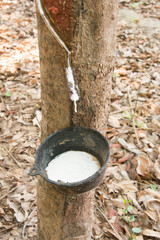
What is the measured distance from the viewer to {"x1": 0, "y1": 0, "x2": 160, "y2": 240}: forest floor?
185cm

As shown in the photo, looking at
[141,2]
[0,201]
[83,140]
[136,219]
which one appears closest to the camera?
[83,140]

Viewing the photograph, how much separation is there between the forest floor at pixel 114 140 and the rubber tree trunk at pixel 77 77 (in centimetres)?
31

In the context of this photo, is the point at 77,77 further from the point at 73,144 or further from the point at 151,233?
the point at 151,233

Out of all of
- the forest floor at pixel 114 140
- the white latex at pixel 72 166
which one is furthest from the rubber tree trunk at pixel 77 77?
the forest floor at pixel 114 140

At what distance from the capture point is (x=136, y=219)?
1827 mm

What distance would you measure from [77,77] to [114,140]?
4.35 feet

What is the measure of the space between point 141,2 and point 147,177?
4753 mm

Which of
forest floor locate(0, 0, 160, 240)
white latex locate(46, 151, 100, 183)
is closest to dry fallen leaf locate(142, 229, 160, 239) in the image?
forest floor locate(0, 0, 160, 240)

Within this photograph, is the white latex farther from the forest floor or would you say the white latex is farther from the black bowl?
the forest floor

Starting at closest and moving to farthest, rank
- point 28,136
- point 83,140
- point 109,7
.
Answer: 1. point 109,7
2. point 83,140
3. point 28,136

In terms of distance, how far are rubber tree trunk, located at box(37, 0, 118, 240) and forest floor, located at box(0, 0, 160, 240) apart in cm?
31

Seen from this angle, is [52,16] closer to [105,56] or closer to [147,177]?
[105,56]

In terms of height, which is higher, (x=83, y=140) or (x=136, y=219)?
(x=83, y=140)

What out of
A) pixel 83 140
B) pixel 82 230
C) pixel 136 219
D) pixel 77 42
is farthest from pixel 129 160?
pixel 77 42
